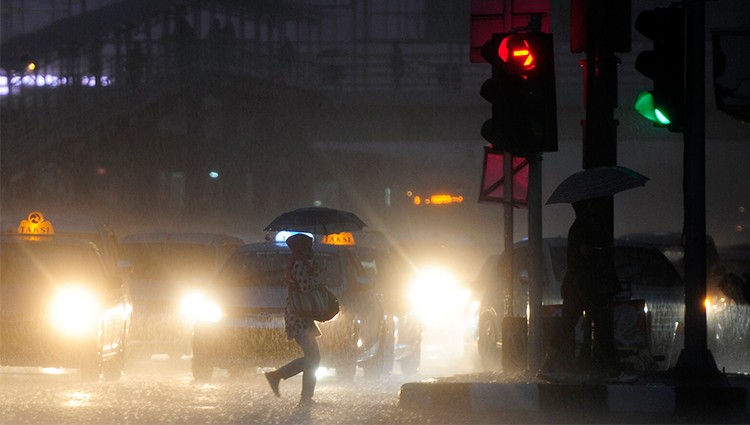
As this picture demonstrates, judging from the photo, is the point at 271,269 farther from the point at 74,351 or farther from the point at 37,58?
the point at 37,58

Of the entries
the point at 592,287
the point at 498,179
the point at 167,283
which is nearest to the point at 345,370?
the point at 498,179

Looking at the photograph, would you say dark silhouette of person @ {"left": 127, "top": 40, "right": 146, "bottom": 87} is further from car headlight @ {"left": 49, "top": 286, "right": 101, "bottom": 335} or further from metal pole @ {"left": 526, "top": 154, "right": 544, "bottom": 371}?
metal pole @ {"left": 526, "top": 154, "right": 544, "bottom": 371}

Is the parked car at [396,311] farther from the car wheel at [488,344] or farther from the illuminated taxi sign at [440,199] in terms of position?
the illuminated taxi sign at [440,199]

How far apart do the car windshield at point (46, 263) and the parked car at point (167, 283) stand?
246cm

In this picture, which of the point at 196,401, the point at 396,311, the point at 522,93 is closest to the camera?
the point at 522,93

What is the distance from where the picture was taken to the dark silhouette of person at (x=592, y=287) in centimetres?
1272

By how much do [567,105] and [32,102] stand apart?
16.0 metres

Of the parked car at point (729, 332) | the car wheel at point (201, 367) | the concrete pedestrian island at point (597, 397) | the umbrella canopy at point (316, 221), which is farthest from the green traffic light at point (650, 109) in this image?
the umbrella canopy at point (316, 221)

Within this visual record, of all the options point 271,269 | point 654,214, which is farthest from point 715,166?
point 271,269

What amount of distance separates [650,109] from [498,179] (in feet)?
13.1

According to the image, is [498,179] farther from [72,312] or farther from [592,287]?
[72,312]

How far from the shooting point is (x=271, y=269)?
674 inches

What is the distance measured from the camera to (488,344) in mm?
17562

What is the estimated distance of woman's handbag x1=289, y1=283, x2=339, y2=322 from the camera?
43.7 feet
